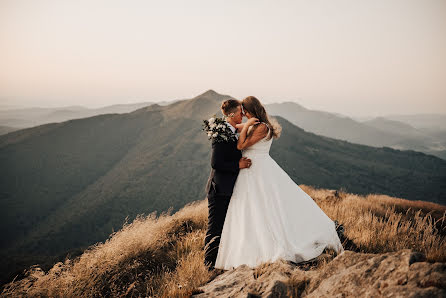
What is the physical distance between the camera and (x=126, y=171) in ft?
174

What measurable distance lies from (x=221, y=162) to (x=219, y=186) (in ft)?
1.29

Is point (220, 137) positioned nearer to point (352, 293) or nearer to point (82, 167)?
point (352, 293)

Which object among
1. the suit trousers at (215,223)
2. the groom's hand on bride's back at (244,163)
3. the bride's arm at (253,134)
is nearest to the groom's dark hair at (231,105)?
the bride's arm at (253,134)

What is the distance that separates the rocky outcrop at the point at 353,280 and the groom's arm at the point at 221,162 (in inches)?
57.7

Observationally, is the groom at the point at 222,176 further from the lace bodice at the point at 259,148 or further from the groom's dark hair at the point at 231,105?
the lace bodice at the point at 259,148

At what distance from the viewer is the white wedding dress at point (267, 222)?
355 centimetres

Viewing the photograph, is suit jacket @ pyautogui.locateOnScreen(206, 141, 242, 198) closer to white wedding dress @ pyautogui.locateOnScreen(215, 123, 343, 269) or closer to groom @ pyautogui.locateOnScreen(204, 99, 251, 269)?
groom @ pyautogui.locateOnScreen(204, 99, 251, 269)

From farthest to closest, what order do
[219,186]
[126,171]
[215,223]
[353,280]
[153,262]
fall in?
[126,171], [153,262], [215,223], [219,186], [353,280]

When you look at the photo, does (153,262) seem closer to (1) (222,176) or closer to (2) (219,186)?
(2) (219,186)

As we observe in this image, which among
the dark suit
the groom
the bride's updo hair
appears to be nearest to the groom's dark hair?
the groom

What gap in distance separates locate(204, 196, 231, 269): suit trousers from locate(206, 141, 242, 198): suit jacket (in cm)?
14

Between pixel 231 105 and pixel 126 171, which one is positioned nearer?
pixel 231 105

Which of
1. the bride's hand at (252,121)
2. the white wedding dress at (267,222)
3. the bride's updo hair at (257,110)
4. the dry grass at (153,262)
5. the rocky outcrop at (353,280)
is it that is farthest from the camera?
the bride's updo hair at (257,110)

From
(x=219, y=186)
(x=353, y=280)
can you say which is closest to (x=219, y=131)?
(x=219, y=186)
